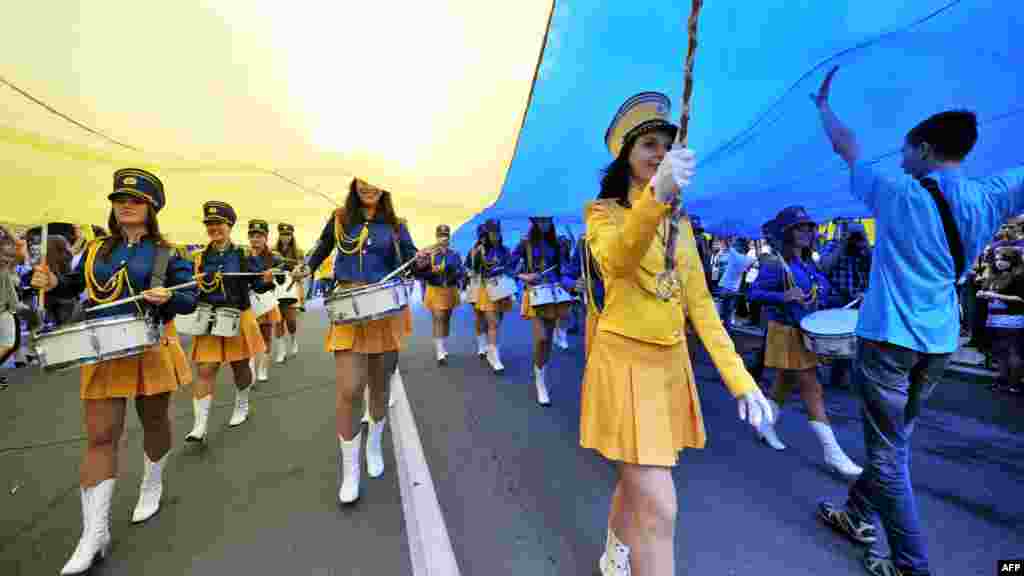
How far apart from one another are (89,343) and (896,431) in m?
4.19

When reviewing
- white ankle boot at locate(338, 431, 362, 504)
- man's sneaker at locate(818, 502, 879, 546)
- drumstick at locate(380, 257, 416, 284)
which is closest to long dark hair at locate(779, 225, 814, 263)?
man's sneaker at locate(818, 502, 879, 546)

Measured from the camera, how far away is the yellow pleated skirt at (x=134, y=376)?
7.39 feet

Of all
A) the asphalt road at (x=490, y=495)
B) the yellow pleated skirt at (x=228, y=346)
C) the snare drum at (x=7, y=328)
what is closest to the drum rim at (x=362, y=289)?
the asphalt road at (x=490, y=495)

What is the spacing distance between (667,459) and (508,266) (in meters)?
4.87

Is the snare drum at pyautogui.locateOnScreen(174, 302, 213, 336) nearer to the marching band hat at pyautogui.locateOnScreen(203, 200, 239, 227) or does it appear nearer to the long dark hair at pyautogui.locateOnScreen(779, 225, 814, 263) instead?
the marching band hat at pyautogui.locateOnScreen(203, 200, 239, 227)

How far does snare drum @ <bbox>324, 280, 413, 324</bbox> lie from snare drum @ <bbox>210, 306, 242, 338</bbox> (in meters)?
1.56

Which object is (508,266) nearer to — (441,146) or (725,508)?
(441,146)

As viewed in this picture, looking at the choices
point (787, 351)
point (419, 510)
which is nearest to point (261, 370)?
point (419, 510)

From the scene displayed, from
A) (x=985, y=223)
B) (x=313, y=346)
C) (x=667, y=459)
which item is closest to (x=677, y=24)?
(x=985, y=223)

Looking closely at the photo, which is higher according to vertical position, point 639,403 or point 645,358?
point 645,358

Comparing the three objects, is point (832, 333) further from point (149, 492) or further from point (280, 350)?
point (280, 350)

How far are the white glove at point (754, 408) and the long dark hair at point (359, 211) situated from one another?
2.61 m

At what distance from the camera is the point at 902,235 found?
195cm

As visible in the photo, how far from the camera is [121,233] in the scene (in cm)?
252
